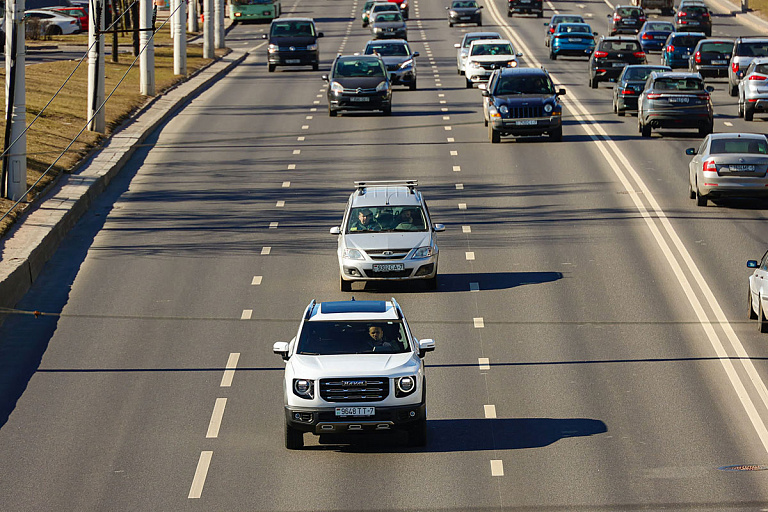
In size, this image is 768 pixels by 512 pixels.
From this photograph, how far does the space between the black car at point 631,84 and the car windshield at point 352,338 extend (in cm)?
2906

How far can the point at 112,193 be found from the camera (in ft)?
106

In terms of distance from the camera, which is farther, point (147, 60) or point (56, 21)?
point (56, 21)

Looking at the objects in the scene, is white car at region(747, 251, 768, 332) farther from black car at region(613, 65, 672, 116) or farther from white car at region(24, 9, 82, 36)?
white car at region(24, 9, 82, 36)

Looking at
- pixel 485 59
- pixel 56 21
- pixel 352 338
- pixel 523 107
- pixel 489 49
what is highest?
pixel 352 338

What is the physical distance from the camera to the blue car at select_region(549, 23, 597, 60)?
6381cm

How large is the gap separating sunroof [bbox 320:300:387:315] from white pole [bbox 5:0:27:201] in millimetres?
13966

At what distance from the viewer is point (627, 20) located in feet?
254

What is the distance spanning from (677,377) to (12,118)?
1609 centimetres

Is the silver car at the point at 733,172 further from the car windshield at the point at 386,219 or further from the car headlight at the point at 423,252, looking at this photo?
the car headlight at the point at 423,252

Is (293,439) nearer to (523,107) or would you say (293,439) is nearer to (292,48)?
(523,107)

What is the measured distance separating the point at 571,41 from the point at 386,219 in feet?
138

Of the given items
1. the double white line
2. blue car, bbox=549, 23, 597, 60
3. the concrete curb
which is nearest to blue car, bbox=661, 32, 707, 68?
blue car, bbox=549, 23, 597, 60

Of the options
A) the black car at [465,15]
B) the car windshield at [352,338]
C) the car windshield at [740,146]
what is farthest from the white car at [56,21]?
the car windshield at [352,338]

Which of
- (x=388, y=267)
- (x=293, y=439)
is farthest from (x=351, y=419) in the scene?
(x=388, y=267)
